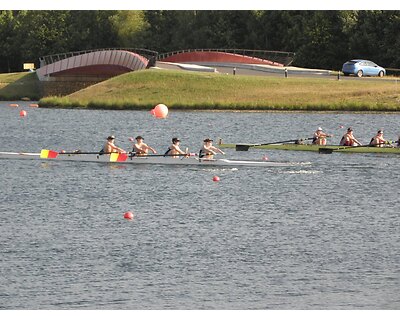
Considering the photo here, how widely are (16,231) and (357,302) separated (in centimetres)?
1407

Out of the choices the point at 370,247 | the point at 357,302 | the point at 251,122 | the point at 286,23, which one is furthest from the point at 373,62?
the point at 357,302

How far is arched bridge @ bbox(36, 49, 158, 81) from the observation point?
121 m

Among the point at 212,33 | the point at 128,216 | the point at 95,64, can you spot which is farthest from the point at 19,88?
the point at 128,216

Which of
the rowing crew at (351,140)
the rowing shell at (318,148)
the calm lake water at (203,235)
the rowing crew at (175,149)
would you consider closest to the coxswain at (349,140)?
the rowing crew at (351,140)

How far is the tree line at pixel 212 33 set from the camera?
11056 cm

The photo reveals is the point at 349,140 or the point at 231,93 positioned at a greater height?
the point at 231,93

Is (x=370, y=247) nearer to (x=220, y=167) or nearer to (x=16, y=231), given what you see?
(x=16, y=231)

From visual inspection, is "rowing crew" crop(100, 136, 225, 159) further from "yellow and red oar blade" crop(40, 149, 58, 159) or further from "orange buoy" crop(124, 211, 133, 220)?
"orange buoy" crop(124, 211, 133, 220)

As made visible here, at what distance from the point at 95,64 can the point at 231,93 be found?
26604 millimetres

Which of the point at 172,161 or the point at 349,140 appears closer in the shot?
the point at 172,161

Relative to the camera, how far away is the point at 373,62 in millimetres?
112562

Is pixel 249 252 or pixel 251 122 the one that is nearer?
pixel 249 252

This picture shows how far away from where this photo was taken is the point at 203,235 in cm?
4144

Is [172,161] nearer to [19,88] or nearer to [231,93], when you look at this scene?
[231,93]
